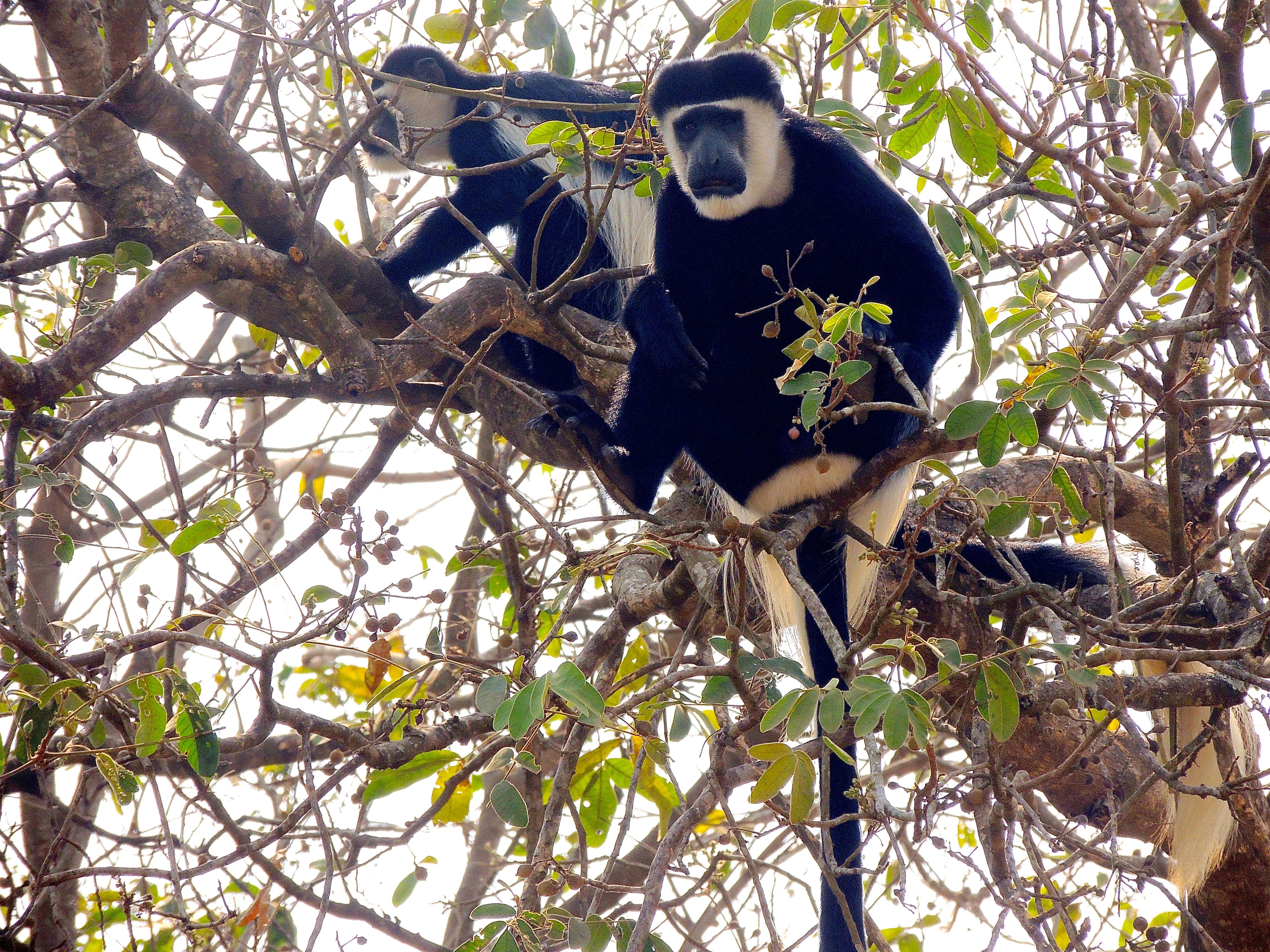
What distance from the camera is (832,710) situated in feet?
3.26

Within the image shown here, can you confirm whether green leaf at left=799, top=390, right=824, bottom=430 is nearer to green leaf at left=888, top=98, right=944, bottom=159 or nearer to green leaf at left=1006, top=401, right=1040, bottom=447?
green leaf at left=1006, top=401, right=1040, bottom=447

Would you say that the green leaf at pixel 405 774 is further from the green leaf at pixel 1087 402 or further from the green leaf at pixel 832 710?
the green leaf at pixel 1087 402

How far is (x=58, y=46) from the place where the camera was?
63.2 inches

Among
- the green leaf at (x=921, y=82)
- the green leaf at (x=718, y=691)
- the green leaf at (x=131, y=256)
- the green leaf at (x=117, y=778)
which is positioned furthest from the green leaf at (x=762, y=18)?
the green leaf at (x=117, y=778)

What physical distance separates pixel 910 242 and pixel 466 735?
1.15 m

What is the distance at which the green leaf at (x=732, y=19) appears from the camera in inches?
56.0

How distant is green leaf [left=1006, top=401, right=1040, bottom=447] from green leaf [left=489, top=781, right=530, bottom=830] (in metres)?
0.75

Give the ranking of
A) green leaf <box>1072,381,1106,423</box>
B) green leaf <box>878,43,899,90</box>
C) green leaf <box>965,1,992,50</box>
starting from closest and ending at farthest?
green leaf <box>1072,381,1106,423</box> < green leaf <box>965,1,992,50</box> < green leaf <box>878,43,899,90</box>

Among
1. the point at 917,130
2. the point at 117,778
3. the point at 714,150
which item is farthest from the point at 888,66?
the point at 117,778

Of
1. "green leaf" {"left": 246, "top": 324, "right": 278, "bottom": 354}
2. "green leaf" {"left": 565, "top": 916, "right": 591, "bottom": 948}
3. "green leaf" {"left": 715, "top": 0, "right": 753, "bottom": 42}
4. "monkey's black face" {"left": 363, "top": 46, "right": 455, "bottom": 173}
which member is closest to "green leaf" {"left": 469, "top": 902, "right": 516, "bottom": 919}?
"green leaf" {"left": 565, "top": 916, "right": 591, "bottom": 948}

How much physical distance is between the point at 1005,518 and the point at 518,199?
194cm

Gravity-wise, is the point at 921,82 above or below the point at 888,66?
below

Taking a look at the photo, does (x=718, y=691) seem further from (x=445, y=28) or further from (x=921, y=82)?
(x=445, y=28)

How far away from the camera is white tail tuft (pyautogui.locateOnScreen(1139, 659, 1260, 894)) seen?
5.59 ft
